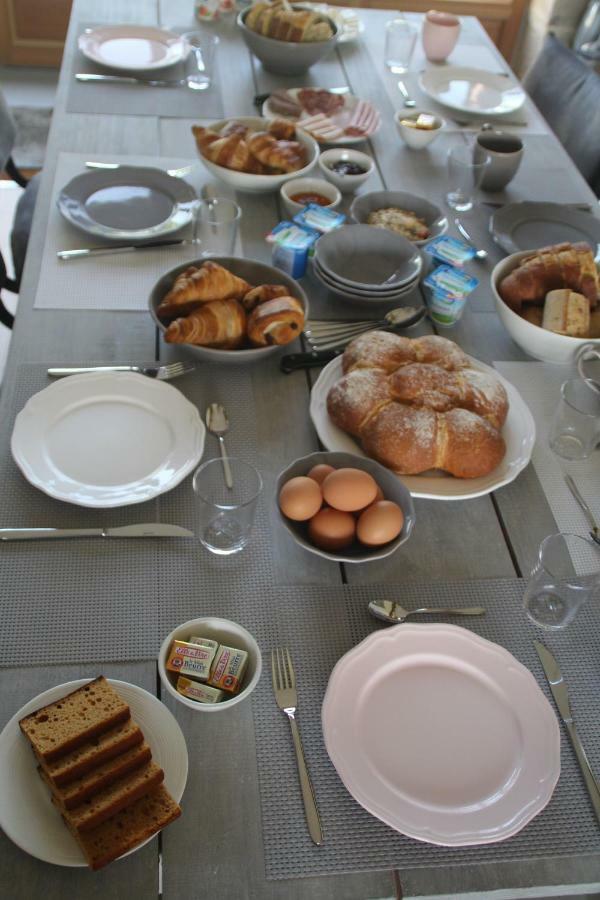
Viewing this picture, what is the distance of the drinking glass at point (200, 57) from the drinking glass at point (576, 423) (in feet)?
4.24

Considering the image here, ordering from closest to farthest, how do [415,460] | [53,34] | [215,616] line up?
1. [215,616]
2. [415,460]
3. [53,34]

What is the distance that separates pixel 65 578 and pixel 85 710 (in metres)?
0.23

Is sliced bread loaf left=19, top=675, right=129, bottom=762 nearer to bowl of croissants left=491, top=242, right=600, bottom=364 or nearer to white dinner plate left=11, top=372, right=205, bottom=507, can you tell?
white dinner plate left=11, top=372, right=205, bottom=507

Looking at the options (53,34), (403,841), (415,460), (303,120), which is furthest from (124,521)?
(53,34)

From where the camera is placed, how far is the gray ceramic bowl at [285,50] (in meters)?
1.90

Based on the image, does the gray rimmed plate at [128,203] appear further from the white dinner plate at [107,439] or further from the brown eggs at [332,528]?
the brown eggs at [332,528]

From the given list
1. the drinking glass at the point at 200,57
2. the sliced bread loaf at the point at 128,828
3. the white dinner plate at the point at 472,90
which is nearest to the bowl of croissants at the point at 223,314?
the sliced bread loaf at the point at 128,828

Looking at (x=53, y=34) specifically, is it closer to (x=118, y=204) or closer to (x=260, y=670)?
(x=118, y=204)

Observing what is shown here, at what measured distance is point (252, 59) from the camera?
2.06m

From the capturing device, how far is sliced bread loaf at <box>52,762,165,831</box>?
659 millimetres

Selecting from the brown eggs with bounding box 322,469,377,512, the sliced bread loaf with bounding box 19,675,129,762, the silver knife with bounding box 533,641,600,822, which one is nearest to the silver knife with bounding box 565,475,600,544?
the silver knife with bounding box 533,641,600,822

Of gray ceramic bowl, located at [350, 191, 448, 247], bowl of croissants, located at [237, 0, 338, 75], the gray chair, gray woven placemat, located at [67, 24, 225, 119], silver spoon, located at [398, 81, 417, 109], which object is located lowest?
the gray chair

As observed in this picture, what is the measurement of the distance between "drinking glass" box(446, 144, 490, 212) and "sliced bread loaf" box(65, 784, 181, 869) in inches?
52.5

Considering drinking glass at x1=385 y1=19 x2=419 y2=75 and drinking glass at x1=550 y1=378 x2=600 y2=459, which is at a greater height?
drinking glass at x1=385 y1=19 x2=419 y2=75
